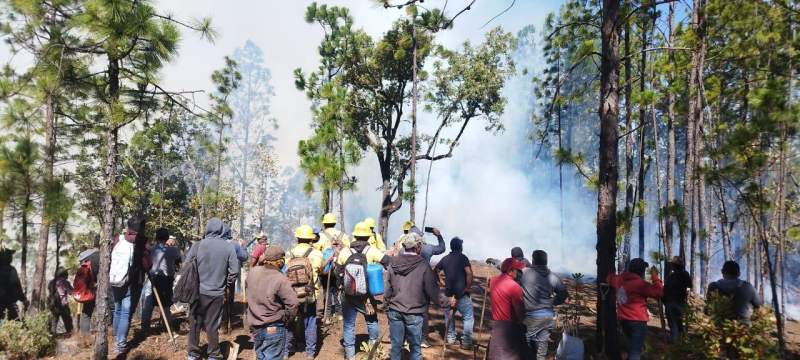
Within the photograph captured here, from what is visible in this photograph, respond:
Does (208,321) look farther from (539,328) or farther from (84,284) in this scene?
(539,328)

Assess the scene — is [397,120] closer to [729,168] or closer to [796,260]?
[729,168]

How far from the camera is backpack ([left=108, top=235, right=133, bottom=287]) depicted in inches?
246

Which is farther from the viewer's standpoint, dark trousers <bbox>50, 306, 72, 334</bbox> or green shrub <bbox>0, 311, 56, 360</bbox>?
dark trousers <bbox>50, 306, 72, 334</bbox>

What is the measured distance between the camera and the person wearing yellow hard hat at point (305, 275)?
6.00m

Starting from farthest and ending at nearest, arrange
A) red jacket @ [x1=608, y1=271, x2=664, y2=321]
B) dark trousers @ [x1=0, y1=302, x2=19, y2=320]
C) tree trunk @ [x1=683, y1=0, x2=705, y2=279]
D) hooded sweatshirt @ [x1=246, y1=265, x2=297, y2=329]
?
dark trousers @ [x1=0, y1=302, x2=19, y2=320] < tree trunk @ [x1=683, y1=0, x2=705, y2=279] < red jacket @ [x1=608, y1=271, x2=664, y2=321] < hooded sweatshirt @ [x1=246, y1=265, x2=297, y2=329]

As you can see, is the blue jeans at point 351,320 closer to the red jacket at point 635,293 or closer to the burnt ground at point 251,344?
the burnt ground at point 251,344

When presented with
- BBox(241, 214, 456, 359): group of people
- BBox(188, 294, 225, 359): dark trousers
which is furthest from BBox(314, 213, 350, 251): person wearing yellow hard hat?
BBox(188, 294, 225, 359): dark trousers

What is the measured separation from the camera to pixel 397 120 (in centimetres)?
2203

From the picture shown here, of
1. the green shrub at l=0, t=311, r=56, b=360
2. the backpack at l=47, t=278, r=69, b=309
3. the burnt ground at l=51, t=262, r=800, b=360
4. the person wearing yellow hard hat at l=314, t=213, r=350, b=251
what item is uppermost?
the person wearing yellow hard hat at l=314, t=213, r=350, b=251

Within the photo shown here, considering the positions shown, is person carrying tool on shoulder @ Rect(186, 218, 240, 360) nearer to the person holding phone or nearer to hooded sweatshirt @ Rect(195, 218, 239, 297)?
hooded sweatshirt @ Rect(195, 218, 239, 297)

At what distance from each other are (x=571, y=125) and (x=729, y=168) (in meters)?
47.1

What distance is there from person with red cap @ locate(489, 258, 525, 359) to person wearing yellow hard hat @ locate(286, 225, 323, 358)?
8.29ft

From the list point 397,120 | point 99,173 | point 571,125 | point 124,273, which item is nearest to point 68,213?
point 124,273

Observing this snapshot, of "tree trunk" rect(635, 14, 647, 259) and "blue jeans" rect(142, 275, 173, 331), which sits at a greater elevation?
"tree trunk" rect(635, 14, 647, 259)
